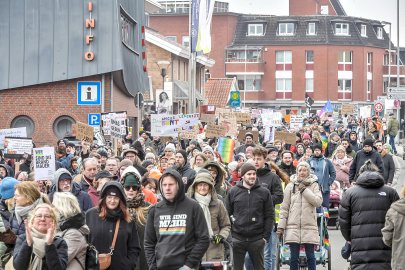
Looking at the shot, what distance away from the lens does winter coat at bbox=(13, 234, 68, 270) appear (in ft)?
26.9

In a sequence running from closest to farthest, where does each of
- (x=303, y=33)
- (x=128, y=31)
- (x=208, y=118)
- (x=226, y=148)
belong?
(x=226, y=148)
(x=128, y=31)
(x=208, y=118)
(x=303, y=33)

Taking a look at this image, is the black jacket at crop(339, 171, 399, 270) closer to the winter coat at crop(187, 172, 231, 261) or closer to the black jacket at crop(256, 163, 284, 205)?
the winter coat at crop(187, 172, 231, 261)

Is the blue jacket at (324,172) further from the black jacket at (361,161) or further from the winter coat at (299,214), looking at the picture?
the winter coat at (299,214)

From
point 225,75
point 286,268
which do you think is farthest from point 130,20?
point 225,75

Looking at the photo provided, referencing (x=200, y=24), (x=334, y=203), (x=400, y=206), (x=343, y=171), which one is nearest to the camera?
(x=400, y=206)

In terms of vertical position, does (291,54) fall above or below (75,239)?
above

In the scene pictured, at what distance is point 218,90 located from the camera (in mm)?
81562

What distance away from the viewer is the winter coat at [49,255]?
8.19 metres

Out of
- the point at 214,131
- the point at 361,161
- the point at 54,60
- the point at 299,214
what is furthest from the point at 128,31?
the point at 299,214

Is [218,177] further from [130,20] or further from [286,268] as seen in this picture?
[130,20]

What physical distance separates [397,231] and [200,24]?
83.8ft

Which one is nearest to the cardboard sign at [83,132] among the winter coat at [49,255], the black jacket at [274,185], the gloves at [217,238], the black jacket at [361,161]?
the black jacket at [361,161]

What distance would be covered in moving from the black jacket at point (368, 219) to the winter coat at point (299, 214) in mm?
2650

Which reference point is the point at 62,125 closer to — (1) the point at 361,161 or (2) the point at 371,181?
(1) the point at 361,161
